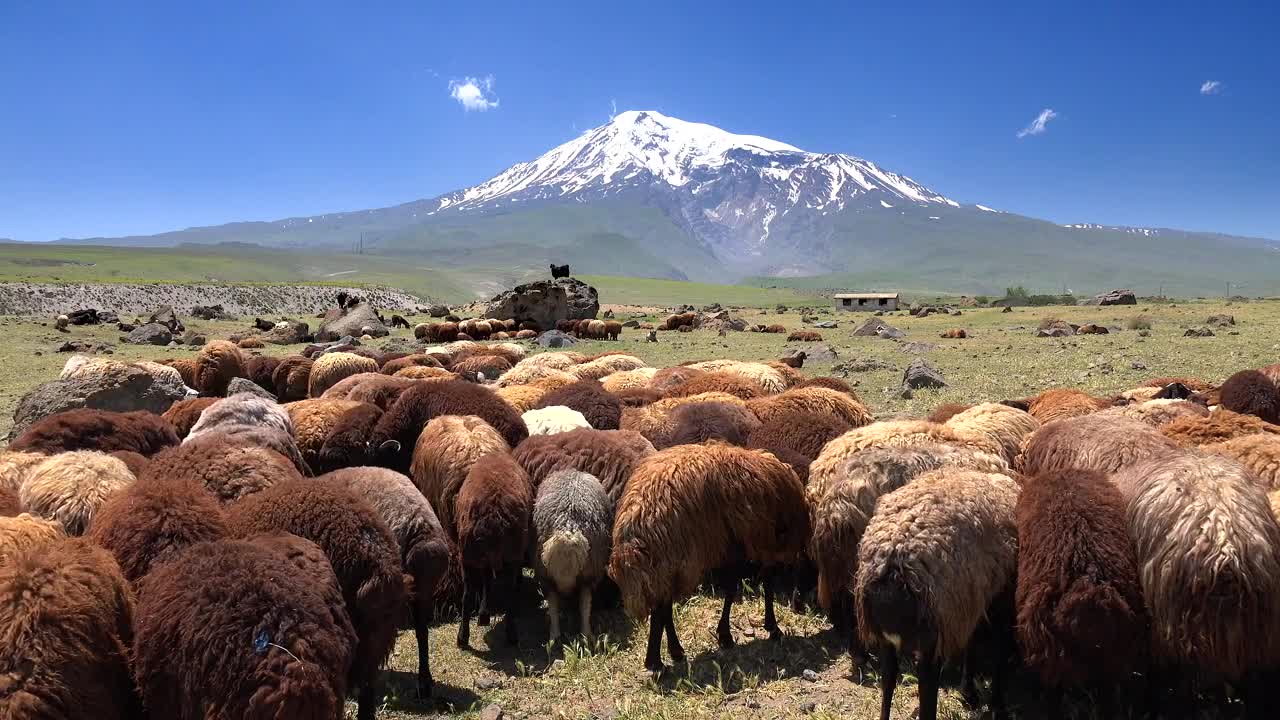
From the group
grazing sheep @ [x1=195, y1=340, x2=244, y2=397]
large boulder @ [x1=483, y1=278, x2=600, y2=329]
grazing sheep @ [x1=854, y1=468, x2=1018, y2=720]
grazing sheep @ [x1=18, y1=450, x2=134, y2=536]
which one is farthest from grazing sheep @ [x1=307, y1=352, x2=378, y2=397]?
large boulder @ [x1=483, y1=278, x2=600, y2=329]

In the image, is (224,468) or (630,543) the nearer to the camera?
(630,543)

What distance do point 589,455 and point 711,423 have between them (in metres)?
1.73

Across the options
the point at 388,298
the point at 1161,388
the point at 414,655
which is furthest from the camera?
the point at 388,298

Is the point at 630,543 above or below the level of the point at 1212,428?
below

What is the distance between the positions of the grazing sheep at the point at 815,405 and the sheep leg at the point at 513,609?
3.84 metres

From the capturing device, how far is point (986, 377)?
19734 millimetres

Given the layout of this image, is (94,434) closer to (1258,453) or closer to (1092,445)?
(1092,445)

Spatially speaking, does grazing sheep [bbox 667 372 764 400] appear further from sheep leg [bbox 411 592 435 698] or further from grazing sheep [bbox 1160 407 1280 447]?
sheep leg [bbox 411 592 435 698]

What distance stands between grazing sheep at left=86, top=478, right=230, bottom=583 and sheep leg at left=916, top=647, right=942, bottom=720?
4336 millimetres

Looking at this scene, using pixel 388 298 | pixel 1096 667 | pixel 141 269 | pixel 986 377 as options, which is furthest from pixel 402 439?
pixel 141 269

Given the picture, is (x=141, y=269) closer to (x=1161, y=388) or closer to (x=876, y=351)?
(x=876, y=351)

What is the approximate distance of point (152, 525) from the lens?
505 centimetres

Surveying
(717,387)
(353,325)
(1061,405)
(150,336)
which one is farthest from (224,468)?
(353,325)

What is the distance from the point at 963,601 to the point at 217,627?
4097 millimetres
